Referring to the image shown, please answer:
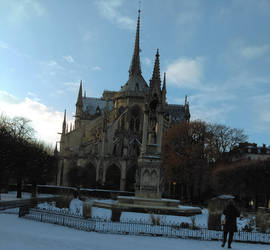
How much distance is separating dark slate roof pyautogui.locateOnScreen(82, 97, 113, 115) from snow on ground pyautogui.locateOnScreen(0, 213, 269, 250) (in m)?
87.8

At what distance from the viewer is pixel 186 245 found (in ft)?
39.1

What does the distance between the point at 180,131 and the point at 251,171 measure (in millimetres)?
11911

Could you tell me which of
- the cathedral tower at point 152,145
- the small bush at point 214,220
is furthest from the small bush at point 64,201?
the small bush at point 214,220

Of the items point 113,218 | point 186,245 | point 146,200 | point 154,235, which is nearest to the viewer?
point 186,245

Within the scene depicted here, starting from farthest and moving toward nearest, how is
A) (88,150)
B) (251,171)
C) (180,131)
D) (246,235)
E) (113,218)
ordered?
1. (88,150)
2. (180,131)
3. (251,171)
4. (113,218)
5. (246,235)

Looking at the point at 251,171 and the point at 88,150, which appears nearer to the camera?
the point at 251,171

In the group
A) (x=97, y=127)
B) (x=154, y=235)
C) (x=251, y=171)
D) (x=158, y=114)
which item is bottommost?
(x=154, y=235)

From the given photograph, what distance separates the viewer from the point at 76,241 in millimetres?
11156

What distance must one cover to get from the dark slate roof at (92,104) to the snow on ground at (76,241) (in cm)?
8783

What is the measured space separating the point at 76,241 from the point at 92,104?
94979mm

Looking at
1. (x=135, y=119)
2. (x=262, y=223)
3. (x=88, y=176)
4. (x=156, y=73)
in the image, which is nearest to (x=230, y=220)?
(x=262, y=223)

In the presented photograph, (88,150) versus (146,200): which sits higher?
(88,150)

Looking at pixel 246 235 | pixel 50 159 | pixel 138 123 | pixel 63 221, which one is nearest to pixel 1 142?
pixel 50 159

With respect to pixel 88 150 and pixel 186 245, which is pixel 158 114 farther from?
pixel 88 150
